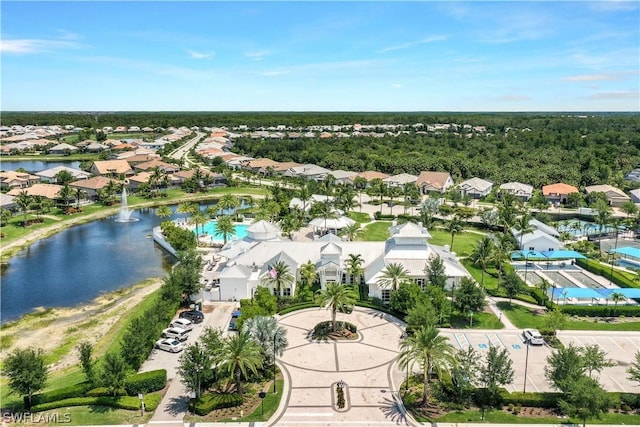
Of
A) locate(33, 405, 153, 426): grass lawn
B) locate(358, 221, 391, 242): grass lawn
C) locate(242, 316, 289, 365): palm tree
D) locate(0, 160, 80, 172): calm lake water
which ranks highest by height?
locate(0, 160, 80, 172): calm lake water

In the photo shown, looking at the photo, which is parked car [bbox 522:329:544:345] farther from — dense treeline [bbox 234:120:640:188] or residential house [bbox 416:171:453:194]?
dense treeline [bbox 234:120:640:188]

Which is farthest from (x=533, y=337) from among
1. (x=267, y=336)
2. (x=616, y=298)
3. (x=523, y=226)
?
(x=523, y=226)

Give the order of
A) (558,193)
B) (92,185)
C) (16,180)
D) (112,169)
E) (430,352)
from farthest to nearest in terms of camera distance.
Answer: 1. (112,169)
2. (16,180)
3. (92,185)
4. (558,193)
5. (430,352)

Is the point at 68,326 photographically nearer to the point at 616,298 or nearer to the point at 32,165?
the point at 616,298

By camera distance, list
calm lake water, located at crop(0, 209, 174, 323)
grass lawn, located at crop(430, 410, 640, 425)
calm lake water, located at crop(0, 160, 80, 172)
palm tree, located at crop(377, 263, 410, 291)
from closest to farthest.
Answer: grass lawn, located at crop(430, 410, 640, 425), palm tree, located at crop(377, 263, 410, 291), calm lake water, located at crop(0, 209, 174, 323), calm lake water, located at crop(0, 160, 80, 172)

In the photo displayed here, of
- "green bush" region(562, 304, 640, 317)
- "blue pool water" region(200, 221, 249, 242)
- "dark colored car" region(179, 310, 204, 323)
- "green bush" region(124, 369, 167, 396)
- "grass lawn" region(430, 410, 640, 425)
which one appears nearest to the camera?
"grass lawn" region(430, 410, 640, 425)

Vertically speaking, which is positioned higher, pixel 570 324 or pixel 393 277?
pixel 393 277

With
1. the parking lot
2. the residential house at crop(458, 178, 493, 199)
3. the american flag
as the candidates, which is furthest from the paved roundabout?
the residential house at crop(458, 178, 493, 199)
